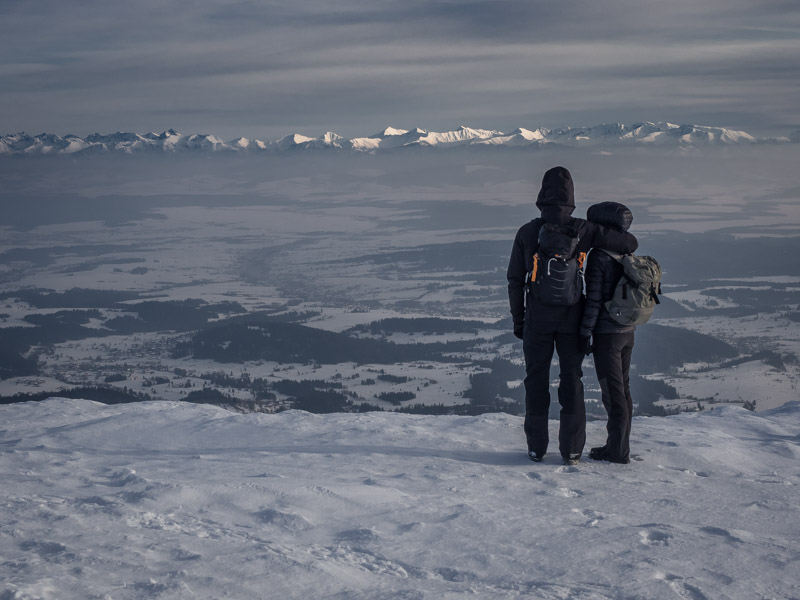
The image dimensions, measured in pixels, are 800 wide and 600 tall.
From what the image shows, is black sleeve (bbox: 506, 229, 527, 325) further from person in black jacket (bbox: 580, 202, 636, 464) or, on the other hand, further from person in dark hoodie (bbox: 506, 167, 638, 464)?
person in black jacket (bbox: 580, 202, 636, 464)

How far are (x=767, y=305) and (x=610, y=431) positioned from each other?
17534 centimetres

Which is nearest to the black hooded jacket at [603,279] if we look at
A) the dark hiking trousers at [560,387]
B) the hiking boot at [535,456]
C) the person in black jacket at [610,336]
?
the person in black jacket at [610,336]

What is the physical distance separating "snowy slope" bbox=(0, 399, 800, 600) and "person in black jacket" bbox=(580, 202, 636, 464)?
1.08 feet

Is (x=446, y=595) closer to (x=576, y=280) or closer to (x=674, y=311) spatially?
(x=576, y=280)

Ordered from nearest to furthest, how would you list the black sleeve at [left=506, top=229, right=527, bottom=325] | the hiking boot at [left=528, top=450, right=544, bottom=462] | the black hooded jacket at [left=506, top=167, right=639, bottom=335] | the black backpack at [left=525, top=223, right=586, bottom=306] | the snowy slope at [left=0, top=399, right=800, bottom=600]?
the snowy slope at [left=0, top=399, right=800, bottom=600]
the black backpack at [left=525, top=223, right=586, bottom=306]
the black hooded jacket at [left=506, top=167, right=639, bottom=335]
the black sleeve at [left=506, top=229, right=527, bottom=325]
the hiking boot at [left=528, top=450, right=544, bottom=462]

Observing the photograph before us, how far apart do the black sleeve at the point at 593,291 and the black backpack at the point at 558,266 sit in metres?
0.09

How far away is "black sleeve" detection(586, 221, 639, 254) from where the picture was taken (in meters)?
6.90

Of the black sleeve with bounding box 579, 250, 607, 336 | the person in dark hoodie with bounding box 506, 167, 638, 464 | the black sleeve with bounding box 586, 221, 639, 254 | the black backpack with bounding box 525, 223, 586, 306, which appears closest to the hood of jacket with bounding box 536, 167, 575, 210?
the person in dark hoodie with bounding box 506, 167, 638, 464

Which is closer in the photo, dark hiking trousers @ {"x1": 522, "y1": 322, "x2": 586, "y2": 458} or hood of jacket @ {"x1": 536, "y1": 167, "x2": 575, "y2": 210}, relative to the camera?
hood of jacket @ {"x1": 536, "y1": 167, "x2": 575, "y2": 210}

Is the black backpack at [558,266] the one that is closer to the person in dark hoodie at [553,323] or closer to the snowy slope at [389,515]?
the person in dark hoodie at [553,323]

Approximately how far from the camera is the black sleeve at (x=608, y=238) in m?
6.90

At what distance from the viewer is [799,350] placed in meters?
109

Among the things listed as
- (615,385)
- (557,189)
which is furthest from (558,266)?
(615,385)

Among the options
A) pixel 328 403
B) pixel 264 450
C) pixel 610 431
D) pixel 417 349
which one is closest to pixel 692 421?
pixel 610 431
